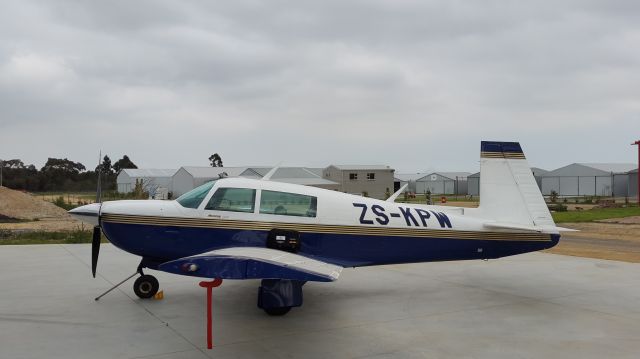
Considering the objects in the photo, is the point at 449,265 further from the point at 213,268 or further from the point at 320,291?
the point at 213,268

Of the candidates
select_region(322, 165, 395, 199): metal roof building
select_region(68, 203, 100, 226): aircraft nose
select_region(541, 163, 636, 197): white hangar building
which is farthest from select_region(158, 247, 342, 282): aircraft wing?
select_region(541, 163, 636, 197): white hangar building

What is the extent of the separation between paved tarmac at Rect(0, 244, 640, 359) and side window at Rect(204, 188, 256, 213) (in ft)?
5.45

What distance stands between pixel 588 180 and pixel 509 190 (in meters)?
58.8

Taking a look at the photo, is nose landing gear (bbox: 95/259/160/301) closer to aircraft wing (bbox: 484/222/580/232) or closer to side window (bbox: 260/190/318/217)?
side window (bbox: 260/190/318/217)

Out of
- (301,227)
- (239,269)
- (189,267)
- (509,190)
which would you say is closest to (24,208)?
(301,227)

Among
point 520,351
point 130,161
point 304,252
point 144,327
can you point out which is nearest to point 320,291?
point 304,252

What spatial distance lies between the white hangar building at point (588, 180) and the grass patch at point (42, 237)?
56006mm

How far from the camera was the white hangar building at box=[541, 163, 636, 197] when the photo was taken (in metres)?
58.1

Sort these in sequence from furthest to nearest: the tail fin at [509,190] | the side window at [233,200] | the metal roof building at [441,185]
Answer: the metal roof building at [441,185]
the tail fin at [509,190]
the side window at [233,200]

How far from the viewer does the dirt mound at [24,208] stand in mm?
29492

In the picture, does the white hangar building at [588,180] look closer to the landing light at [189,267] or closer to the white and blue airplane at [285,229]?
the white and blue airplane at [285,229]

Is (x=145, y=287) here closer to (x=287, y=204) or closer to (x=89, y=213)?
(x=89, y=213)

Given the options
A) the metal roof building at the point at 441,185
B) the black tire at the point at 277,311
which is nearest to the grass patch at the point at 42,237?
the black tire at the point at 277,311

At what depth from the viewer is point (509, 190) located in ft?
29.7
